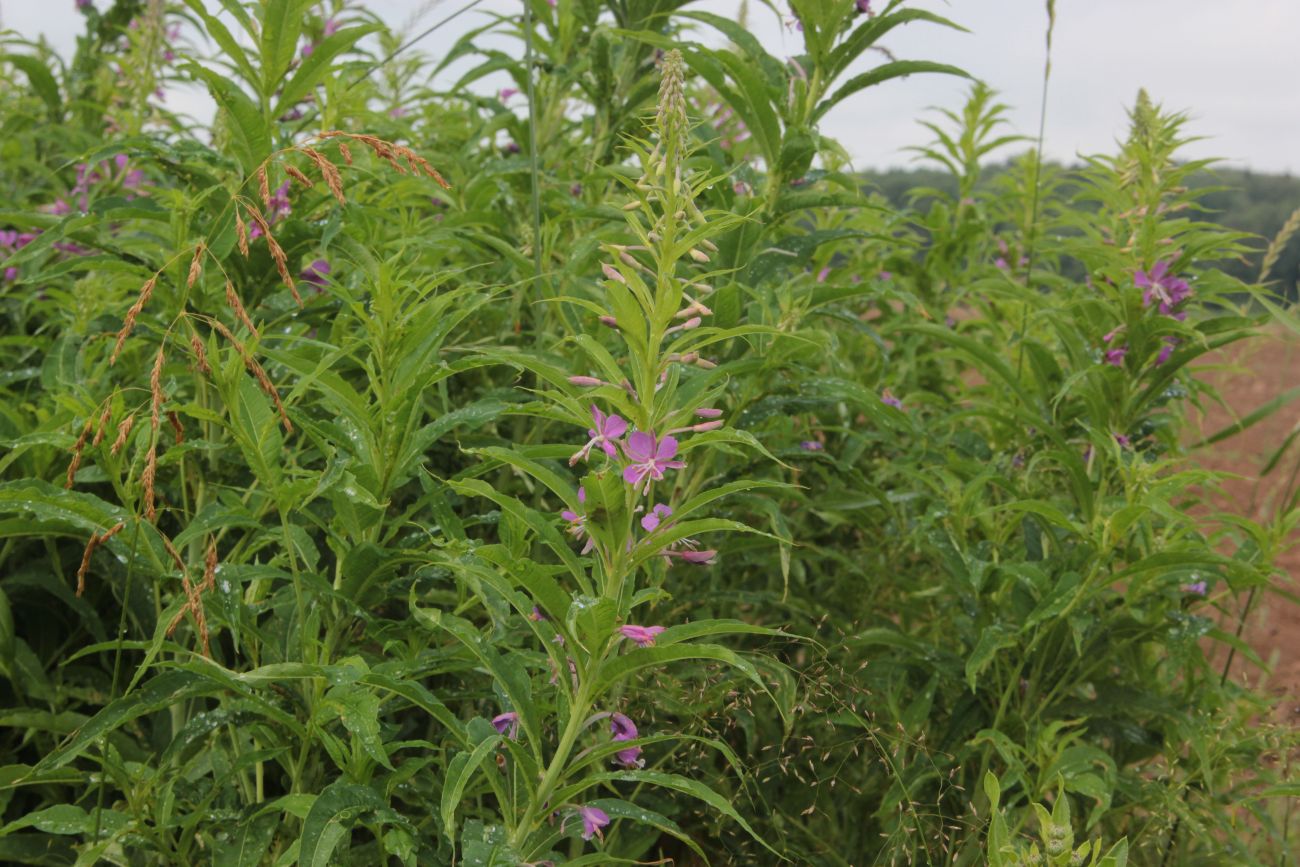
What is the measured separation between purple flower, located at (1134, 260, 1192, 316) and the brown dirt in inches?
9.3

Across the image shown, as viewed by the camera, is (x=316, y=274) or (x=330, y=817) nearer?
(x=330, y=817)

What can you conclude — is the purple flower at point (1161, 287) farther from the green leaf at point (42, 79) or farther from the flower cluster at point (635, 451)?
Answer: the green leaf at point (42, 79)

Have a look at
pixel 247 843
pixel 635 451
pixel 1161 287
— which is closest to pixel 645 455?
pixel 635 451

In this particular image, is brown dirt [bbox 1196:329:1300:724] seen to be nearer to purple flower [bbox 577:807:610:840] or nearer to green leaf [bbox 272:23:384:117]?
purple flower [bbox 577:807:610:840]

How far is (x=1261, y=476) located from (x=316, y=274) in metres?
2.23

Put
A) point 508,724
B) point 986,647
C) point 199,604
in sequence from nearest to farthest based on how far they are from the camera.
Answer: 1. point 199,604
2. point 508,724
3. point 986,647

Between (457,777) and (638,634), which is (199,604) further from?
(638,634)

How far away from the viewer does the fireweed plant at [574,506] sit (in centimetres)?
152

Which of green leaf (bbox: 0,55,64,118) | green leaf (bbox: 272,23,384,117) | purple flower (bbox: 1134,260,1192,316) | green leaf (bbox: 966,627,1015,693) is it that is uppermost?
green leaf (bbox: 0,55,64,118)

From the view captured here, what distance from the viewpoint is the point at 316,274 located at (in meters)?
2.25

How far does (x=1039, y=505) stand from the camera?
2.07 metres

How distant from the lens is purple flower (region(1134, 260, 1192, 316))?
243 cm

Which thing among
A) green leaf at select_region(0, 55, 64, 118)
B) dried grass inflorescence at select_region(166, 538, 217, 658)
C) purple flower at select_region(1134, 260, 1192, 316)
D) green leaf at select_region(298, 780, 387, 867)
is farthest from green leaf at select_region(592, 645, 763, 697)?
green leaf at select_region(0, 55, 64, 118)

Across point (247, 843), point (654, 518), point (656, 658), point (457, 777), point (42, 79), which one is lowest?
point (247, 843)
